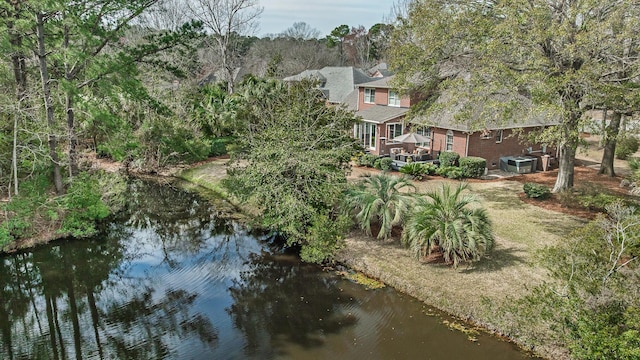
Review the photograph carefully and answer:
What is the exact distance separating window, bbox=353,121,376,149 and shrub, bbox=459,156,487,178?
702cm

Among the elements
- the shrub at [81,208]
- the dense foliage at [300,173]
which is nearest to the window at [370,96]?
the dense foliage at [300,173]

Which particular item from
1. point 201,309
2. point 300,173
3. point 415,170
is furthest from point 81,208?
point 415,170

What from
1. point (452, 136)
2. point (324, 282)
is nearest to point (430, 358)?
point (324, 282)

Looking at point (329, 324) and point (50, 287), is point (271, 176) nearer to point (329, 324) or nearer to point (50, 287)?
point (329, 324)

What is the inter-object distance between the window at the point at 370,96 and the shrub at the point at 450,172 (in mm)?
10144

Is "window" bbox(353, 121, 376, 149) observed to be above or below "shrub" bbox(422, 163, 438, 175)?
above

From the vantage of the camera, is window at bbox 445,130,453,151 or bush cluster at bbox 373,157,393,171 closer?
bush cluster at bbox 373,157,393,171

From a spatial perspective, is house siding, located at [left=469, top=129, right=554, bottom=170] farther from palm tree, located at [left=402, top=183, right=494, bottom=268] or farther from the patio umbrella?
palm tree, located at [left=402, top=183, right=494, bottom=268]

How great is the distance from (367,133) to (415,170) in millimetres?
6959

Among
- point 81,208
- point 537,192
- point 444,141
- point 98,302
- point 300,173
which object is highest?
point 444,141

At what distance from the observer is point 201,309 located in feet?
37.1

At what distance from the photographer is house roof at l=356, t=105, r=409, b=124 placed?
2683 centimetres

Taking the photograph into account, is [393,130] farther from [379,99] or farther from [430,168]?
[430,168]

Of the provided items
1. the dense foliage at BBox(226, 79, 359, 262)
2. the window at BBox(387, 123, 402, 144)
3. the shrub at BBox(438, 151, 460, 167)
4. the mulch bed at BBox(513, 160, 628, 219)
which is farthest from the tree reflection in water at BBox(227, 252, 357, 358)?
the window at BBox(387, 123, 402, 144)
